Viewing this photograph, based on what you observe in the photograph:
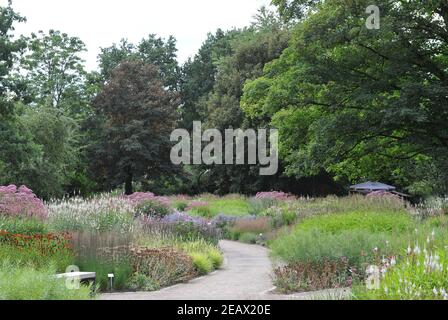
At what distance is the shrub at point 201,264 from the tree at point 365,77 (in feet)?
23.1

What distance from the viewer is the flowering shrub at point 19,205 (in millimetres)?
13750

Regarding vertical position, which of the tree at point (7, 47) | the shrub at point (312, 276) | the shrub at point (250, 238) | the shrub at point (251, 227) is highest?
the tree at point (7, 47)

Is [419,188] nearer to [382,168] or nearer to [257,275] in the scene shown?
[382,168]

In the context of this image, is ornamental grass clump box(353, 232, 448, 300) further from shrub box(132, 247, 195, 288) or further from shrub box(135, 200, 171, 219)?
shrub box(135, 200, 171, 219)

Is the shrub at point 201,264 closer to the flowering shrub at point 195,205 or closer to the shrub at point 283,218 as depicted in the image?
the shrub at point 283,218

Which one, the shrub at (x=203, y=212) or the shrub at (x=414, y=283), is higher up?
the shrub at (x=414, y=283)

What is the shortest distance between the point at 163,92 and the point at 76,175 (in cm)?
895

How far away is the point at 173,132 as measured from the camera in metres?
42.9

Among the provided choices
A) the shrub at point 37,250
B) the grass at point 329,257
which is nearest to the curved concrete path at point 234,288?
the grass at point 329,257

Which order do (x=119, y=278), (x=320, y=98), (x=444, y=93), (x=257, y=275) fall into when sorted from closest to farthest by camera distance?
1. (x=119, y=278)
2. (x=257, y=275)
3. (x=444, y=93)
4. (x=320, y=98)

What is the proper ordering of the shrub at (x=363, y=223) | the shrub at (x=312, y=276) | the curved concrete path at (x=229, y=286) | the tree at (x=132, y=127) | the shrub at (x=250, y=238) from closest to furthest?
1. the curved concrete path at (x=229, y=286)
2. the shrub at (x=312, y=276)
3. the shrub at (x=363, y=223)
4. the shrub at (x=250, y=238)
5. the tree at (x=132, y=127)

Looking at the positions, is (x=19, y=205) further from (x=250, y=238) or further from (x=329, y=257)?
(x=329, y=257)

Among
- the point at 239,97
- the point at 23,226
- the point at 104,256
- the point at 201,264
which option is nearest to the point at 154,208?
the point at 23,226
